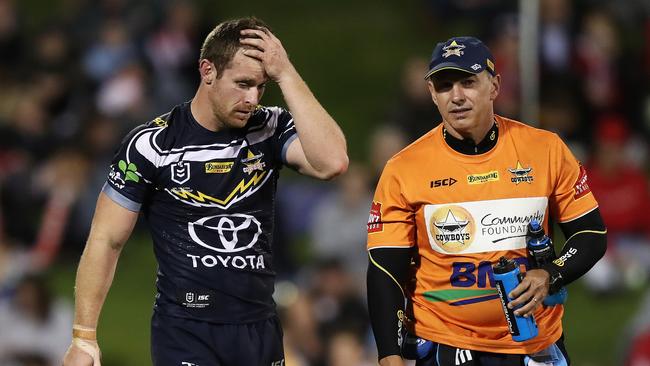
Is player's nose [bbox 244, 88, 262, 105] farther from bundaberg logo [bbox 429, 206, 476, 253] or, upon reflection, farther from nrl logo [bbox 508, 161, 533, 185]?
nrl logo [bbox 508, 161, 533, 185]

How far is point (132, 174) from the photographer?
541 cm

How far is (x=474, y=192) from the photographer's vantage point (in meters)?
5.30

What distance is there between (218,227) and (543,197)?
1332 mm

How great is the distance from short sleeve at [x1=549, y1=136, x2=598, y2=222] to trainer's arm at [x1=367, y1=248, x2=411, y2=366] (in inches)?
25.7

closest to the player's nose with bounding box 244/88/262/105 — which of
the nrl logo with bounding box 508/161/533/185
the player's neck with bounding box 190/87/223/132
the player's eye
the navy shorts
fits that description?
the player's neck with bounding box 190/87/223/132

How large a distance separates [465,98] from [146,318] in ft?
20.2

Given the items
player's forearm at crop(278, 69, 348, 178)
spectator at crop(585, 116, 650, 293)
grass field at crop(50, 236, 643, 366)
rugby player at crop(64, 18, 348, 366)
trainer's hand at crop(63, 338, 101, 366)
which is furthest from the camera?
spectator at crop(585, 116, 650, 293)

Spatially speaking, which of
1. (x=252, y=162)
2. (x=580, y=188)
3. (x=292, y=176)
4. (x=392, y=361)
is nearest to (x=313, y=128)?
(x=252, y=162)

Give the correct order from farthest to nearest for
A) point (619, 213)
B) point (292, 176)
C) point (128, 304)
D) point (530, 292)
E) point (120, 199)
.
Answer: point (292, 176), point (128, 304), point (619, 213), point (120, 199), point (530, 292)

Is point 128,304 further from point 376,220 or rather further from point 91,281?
point 376,220

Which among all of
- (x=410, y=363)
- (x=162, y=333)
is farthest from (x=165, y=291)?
(x=410, y=363)

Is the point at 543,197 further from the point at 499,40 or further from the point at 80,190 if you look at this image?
the point at 80,190

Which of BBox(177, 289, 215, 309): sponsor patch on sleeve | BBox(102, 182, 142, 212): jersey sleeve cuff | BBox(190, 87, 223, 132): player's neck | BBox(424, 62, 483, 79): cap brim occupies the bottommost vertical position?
BBox(177, 289, 215, 309): sponsor patch on sleeve

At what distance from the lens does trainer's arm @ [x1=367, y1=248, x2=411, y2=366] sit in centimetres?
531
